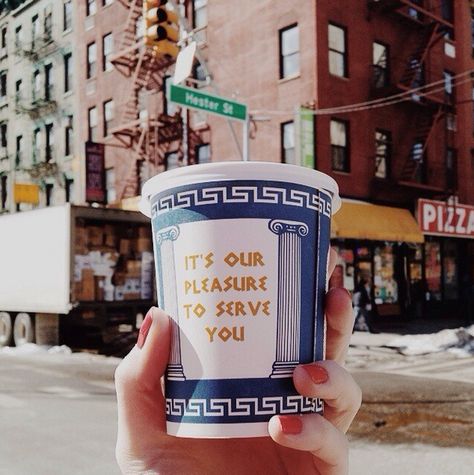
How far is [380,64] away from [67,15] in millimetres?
17669

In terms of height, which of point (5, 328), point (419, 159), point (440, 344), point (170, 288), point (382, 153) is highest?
point (382, 153)

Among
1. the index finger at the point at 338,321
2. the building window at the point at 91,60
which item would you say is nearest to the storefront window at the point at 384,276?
the building window at the point at 91,60

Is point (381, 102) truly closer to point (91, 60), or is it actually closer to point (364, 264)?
point (364, 264)

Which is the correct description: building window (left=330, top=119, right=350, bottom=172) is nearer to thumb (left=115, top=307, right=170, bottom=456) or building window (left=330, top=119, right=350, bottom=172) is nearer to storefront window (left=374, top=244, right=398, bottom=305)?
storefront window (left=374, top=244, right=398, bottom=305)

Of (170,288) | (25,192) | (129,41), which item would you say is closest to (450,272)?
(129,41)

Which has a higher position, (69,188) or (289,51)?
(289,51)

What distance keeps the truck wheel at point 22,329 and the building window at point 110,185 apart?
1269 centimetres

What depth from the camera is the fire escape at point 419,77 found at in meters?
23.0

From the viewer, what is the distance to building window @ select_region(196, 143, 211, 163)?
2435 cm

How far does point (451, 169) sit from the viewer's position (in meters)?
26.0

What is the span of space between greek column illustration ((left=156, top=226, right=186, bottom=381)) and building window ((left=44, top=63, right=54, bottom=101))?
34.1m

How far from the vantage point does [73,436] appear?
7207 mm

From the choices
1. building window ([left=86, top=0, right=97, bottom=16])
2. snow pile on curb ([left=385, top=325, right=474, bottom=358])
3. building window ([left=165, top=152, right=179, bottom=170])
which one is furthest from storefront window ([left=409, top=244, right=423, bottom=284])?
building window ([left=86, top=0, right=97, bottom=16])

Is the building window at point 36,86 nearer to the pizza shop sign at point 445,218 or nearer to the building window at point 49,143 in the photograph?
the building window at point 49,143
